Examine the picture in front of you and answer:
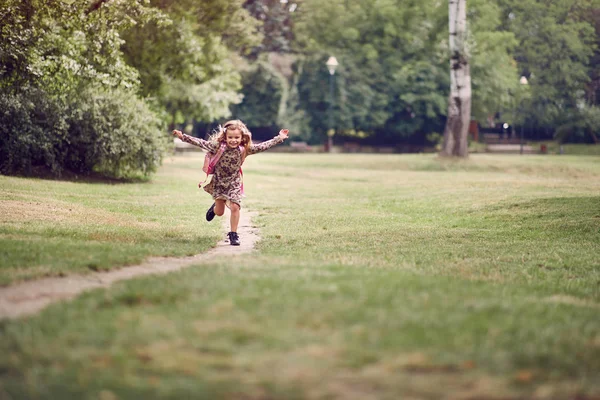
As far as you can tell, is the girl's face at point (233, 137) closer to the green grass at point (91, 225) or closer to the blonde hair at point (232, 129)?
the blonde hair at point (232, 129)

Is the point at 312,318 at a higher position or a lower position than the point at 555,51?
lower

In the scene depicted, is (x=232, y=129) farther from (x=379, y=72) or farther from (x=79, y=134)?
(x=379, y=72)

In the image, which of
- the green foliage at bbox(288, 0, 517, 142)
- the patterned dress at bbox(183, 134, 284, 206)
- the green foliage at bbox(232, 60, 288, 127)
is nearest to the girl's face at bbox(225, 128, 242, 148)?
the patterned dress at bbox(183, 134, 284, 206)

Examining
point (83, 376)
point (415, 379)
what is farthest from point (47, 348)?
point (415, 379)

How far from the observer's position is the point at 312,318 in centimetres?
525

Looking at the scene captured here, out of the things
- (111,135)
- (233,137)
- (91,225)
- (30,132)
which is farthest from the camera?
(111,135)

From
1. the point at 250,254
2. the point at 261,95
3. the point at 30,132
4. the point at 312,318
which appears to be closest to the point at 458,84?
the point at 30,132

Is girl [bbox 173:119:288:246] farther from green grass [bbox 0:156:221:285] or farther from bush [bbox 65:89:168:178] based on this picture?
bush [bbox 65:89:168:178]

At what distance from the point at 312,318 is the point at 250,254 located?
4568 mm

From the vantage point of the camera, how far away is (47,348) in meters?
4.63

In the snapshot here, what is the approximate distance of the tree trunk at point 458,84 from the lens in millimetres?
34344

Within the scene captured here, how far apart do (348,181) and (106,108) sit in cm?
996

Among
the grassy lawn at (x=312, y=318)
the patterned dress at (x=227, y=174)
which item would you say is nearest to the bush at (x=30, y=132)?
the grassy lawn at (x=312, y=318)

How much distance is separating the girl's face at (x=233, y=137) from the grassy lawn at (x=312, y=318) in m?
1.54
